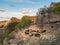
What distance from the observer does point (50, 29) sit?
117ft

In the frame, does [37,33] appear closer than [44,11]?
Yes

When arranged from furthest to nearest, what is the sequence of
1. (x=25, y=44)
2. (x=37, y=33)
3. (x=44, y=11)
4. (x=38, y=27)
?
1. (x=44, y=11)
2. (x=38, y=27)
3. (x=37, y=33)
4. (x=25, y=44)

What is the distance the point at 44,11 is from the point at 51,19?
655cm

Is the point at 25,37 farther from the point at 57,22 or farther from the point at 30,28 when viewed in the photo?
the point at 57,22

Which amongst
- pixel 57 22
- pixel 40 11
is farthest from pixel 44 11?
pixel 57 22

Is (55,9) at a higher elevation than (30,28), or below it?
higher

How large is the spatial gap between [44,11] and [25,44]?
14040 mm

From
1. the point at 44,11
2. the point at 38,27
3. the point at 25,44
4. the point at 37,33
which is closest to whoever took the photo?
the point at 25,44

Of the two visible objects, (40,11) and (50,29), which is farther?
(40,11)

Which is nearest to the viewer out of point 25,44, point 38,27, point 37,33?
point 25,44

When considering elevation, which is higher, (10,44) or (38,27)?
(38,27)

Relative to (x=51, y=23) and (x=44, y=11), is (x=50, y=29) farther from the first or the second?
(x=44, y=11)

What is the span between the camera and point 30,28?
40344 mm

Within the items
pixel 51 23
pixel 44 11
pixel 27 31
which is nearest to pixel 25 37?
pixel 27 31
